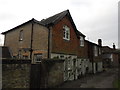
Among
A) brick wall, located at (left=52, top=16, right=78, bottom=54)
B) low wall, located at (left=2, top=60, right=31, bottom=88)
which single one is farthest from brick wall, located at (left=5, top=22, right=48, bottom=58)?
low wall, located at (left=2, top=60, right=31, bottom=88)

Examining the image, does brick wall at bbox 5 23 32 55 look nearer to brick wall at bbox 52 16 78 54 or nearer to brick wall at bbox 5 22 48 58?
brick wall at bbox 5 22 48 58

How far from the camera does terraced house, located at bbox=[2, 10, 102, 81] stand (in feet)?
52.0

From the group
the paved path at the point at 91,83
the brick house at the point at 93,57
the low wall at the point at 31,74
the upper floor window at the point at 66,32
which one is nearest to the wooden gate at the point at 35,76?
the low wall at the point at 31,74

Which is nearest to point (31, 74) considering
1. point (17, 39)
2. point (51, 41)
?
point (51, 41)

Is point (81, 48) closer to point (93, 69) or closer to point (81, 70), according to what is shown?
point (81, 70)

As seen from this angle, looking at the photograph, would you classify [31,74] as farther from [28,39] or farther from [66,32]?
[66,32]

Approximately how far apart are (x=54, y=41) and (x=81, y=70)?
8929 mm

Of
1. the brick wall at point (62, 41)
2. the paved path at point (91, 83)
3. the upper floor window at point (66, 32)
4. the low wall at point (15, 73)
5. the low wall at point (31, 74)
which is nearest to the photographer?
the low wall at point (15, 73)

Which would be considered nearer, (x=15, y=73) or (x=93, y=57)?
(x=15, y=73)

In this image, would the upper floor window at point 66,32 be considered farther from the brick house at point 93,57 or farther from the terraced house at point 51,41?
the brick house at point 93,57

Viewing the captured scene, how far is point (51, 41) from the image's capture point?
50.4 feet

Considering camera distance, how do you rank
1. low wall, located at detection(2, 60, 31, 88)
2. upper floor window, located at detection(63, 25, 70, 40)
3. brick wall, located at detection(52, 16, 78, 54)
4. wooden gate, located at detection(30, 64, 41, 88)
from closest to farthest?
low wall, located at detection(2, 60, 31, 88) → wooden gate, located at detection(30, 64, 41, 88) → brick wall, located at detection(52, 16, 78, 54) → upper floor window, located at detection(63, 25, 70, 40)

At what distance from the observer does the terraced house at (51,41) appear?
52.0ft

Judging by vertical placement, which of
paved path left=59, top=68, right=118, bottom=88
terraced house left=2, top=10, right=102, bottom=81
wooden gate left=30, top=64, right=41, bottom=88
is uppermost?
terraced house left=2, top=10, right=102, bottom=81
